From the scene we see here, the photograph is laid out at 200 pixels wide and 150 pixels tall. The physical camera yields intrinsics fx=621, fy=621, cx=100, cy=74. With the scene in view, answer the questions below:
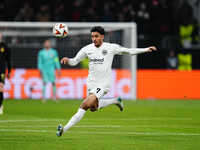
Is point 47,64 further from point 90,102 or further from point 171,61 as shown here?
point 90,102

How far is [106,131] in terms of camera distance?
1184cm

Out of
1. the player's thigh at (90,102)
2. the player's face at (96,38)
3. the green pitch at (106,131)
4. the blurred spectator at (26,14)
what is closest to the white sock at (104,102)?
the green pitch at (106,131)

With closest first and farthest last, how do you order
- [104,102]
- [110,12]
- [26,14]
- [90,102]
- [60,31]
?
[90,102], [60,31], [104,102], [26,14], [110,12]

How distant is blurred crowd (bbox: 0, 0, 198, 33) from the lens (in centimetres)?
2753

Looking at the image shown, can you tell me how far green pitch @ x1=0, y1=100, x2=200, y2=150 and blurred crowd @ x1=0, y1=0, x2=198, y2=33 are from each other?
10675 mm

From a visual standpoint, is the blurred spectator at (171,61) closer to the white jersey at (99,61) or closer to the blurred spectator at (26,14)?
the blurred spectator at (26,14)

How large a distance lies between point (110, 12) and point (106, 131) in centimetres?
1646

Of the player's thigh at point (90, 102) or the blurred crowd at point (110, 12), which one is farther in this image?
the blurred crowd at point (110, 12)

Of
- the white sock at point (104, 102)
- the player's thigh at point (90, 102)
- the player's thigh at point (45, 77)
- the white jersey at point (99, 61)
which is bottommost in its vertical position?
the player's thigh at point (45, 77)

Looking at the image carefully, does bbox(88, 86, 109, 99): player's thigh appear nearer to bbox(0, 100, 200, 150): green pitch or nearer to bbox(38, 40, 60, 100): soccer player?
bbox(0, 100, 200, 150): green pitch

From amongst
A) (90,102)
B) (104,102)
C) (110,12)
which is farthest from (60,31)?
(110,12)

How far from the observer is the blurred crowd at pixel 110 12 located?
27531 millimetres

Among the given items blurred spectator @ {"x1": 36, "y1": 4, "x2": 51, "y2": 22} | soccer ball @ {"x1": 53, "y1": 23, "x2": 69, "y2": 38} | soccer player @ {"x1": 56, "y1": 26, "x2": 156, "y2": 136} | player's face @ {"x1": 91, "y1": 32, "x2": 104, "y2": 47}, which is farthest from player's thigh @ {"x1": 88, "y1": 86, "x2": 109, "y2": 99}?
blurred spectator @ {"x1": 36, "y1": 4, "x2": 51, "y2": 22}

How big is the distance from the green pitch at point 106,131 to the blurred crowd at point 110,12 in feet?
35.0
